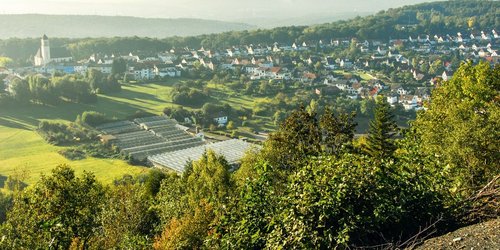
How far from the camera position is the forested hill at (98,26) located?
149 metres

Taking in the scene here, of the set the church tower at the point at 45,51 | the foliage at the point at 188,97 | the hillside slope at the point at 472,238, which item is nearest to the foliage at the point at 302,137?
the hillside slope at the point at 472,238

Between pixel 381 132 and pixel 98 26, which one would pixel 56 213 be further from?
pixel 98 26

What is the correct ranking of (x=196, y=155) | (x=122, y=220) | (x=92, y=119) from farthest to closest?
(x=92, y=119), (x=196, y=155), (x=122, y=220)

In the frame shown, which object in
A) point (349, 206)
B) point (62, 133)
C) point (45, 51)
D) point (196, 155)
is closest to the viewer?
point (349, 206)

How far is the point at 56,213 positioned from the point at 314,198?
6313 mm

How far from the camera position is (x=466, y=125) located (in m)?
9.73

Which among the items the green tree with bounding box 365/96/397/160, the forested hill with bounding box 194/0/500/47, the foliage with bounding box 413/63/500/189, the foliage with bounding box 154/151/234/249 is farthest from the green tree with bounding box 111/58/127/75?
the foliage with bounding box 413/63/500/189

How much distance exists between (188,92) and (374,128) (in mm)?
33943

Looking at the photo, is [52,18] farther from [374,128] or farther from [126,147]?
[374,128]

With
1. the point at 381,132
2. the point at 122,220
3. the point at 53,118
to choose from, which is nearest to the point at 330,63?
the point at 53,118

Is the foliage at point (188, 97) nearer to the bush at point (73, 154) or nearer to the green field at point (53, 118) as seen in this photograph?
the green field at point (53, 118)

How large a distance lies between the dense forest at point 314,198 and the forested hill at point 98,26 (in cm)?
14564

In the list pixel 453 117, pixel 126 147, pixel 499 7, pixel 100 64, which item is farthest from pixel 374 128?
Result: pixel 499 7

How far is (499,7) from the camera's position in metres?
123
